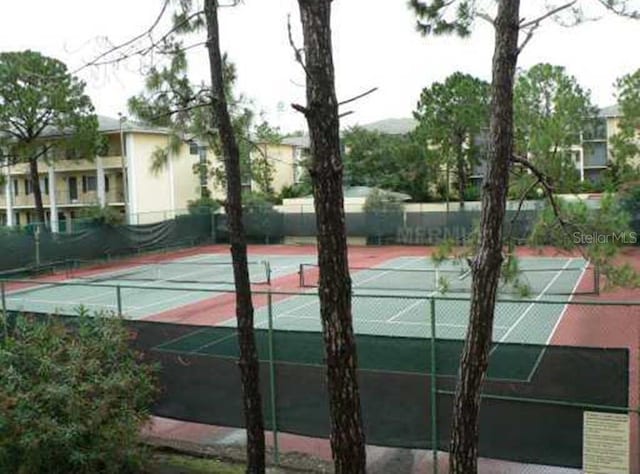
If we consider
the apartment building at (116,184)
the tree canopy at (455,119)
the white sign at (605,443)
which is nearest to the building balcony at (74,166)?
the apartment building at (116,184)

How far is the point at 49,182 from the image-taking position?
51.6 m

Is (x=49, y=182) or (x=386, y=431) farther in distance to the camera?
(x=49, y=182)

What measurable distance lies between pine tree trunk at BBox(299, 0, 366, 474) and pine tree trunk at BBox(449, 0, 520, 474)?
0.92m

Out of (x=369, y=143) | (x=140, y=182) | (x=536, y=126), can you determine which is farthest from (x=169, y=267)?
(x=369, y=143)

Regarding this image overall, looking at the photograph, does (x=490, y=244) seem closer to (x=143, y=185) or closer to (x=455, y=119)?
(x=455, y=119)

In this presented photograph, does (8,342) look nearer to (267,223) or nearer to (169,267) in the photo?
(169,267)

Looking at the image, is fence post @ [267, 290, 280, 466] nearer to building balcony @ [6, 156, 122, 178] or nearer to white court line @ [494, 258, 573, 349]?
white court line @ [494, 258, 573, 349]

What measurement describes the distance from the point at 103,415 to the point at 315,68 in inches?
198

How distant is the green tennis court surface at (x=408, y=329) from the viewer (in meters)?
7.99

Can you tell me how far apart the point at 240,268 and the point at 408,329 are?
12.3 m

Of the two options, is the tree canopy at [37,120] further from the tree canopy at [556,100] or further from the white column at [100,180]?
the tree canopy at [556,100]

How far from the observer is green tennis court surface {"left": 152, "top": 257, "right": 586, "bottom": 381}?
7992mm

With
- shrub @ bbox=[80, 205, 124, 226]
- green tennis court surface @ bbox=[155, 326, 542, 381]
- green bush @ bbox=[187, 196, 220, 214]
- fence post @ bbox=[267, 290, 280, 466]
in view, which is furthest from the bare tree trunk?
fence post @ bbox=[267, 290, 280, 466]

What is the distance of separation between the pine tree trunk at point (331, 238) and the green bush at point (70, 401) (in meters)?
4.11
